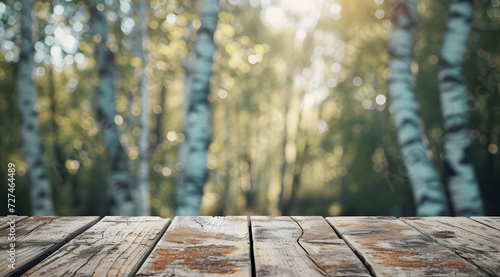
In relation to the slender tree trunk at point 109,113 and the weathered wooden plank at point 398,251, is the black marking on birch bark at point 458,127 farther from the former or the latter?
the slender tree trunk at point 109,113

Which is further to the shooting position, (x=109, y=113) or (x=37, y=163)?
(x=37, y=163)

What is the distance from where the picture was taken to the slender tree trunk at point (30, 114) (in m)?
7.19

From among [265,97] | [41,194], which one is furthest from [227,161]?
[41,194]

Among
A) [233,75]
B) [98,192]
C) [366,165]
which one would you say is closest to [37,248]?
[233,75]

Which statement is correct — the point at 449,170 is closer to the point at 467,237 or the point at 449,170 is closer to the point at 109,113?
the point at 467,237

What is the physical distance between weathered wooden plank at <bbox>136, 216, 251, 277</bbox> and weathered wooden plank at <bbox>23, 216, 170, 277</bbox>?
56 millimetres

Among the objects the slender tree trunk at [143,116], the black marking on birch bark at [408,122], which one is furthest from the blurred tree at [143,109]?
the black marking on birch bark at [408,122]

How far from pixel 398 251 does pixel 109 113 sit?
5587mm

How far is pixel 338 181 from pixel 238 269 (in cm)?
1807

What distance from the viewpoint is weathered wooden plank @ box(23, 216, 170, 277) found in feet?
4.28

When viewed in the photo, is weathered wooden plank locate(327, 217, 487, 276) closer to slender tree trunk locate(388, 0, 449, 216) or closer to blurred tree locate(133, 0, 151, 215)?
slender tree trunk locate(388, 0, 449, 216)

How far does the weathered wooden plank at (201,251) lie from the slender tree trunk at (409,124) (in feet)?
13.1

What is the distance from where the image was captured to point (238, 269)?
1.30 m

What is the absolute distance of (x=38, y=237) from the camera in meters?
1.73
